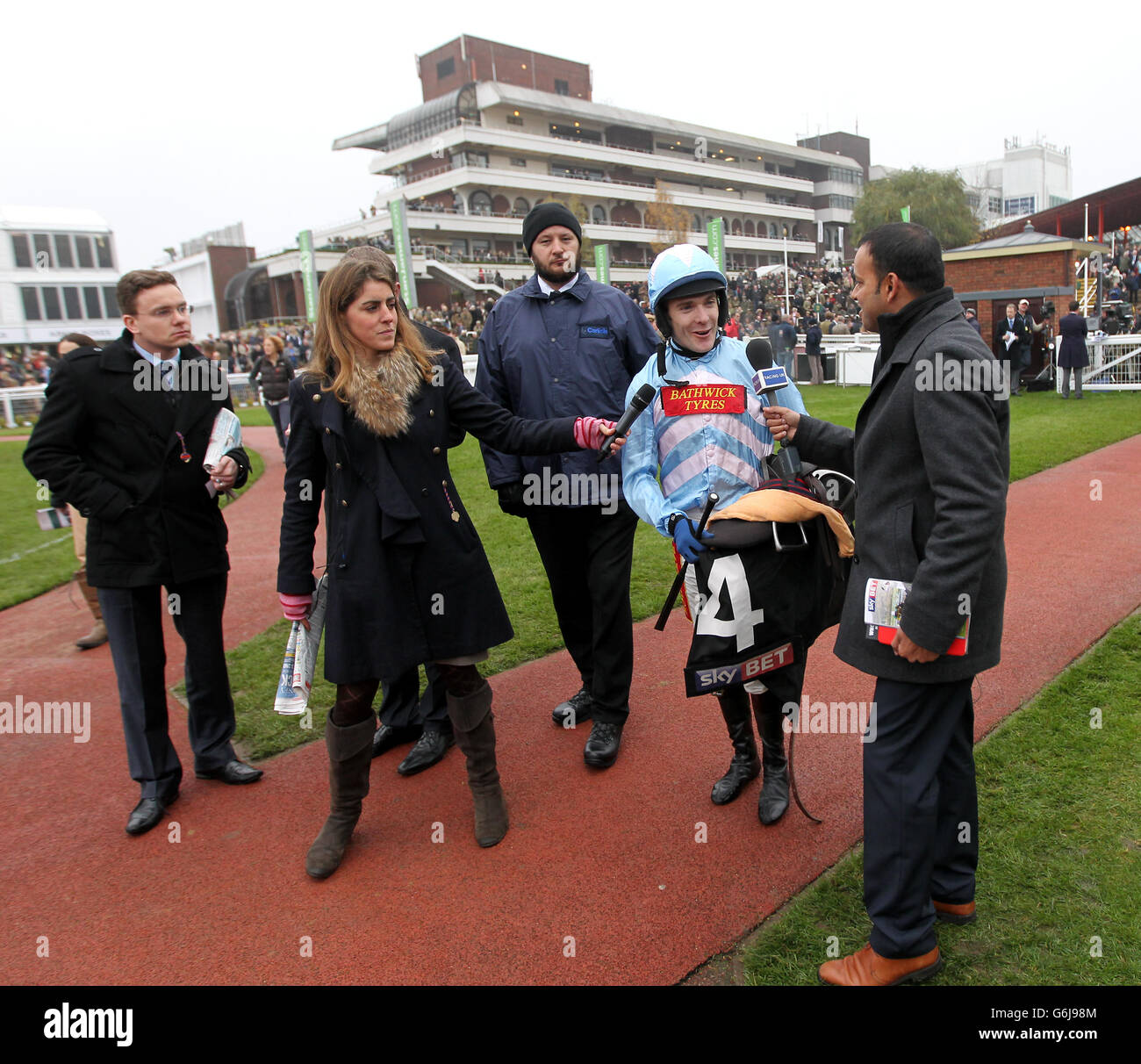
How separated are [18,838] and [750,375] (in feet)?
11.9

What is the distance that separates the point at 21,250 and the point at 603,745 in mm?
54421

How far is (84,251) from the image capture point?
47688 mm

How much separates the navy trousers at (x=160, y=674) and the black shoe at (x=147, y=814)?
31 mm

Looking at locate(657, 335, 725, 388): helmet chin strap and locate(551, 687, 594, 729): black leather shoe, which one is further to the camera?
locate(551, 687, 594, 729): black leather shoe

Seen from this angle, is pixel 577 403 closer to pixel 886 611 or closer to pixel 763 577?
pixel 763 577

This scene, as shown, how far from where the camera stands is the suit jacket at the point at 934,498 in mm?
2035

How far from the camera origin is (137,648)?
3682 mm

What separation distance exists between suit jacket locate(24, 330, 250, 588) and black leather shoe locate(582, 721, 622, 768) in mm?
1925

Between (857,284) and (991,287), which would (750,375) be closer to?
(857,284)

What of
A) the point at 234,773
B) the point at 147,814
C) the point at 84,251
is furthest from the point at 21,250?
the point at 147,814

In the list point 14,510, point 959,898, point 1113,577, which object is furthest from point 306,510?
point 14,510

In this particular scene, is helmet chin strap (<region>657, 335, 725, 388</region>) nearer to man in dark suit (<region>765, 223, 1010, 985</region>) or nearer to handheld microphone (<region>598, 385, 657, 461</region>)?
handheld microphone (<region>598, 385, 657, 461</region>)

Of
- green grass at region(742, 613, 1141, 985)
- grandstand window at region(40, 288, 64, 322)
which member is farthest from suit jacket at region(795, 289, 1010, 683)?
grandstand window at region(40, 288, 64, 322)

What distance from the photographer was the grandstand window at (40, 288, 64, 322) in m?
46.4
